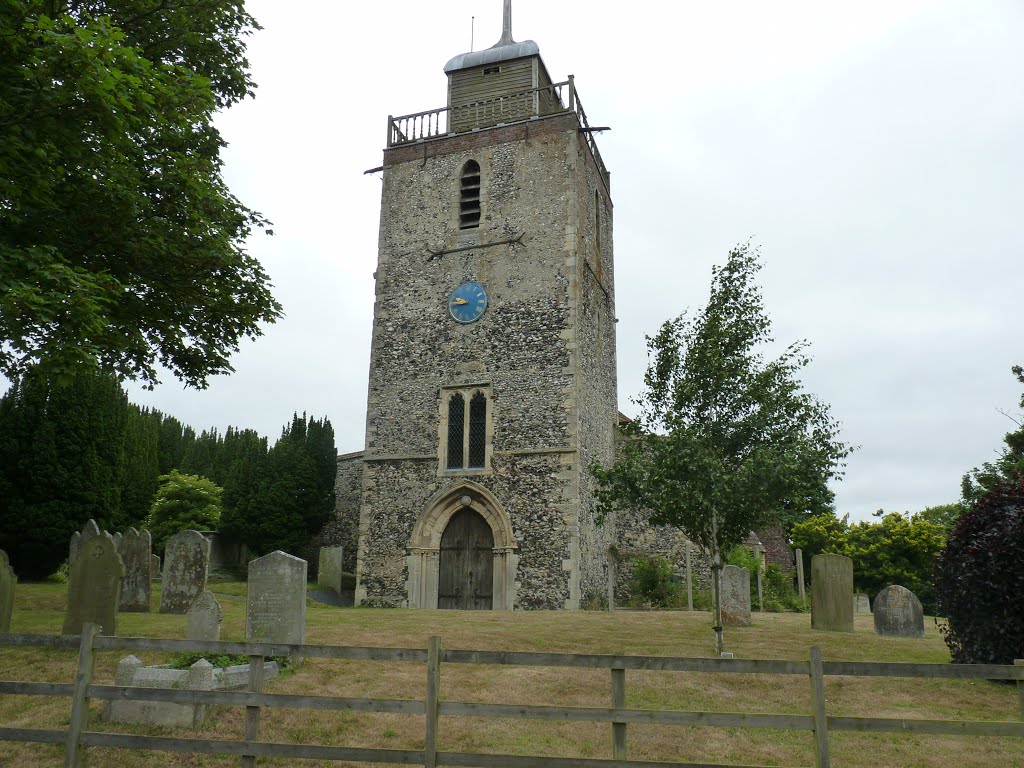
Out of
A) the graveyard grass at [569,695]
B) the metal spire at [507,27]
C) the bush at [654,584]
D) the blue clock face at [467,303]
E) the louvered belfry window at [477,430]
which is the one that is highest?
the metal spire at [507,27]

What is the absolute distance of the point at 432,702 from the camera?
5.64 metres

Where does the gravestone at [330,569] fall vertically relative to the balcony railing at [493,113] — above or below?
below

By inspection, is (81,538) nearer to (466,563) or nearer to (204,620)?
(204,620)

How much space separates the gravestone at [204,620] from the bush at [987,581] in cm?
943

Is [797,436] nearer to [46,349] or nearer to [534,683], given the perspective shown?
[534,683]

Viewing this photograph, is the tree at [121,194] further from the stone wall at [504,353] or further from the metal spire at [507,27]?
the metal spire at [507,27]

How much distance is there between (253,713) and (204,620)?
464 cm

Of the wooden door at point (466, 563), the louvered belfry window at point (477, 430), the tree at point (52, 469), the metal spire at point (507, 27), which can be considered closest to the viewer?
the wooden door at point (466, 563)

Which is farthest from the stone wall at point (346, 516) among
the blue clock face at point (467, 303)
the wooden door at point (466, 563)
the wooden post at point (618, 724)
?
the wooden post at point (618, 724)

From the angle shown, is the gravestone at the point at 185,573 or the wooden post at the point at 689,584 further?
the wooden post at the point at 689,584

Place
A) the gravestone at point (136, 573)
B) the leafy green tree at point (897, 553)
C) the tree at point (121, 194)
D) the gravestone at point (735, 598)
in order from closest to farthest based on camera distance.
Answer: the tree at point (121, 194) < the gravestone at point (136, 573) < the gravestone at point (735, 598) < the leafy green tree at point (897, 553)

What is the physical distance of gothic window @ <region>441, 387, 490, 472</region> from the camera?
20531 millimetres

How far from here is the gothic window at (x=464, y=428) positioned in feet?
67.4

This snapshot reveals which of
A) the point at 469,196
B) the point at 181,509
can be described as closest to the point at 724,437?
the point at 469,196
